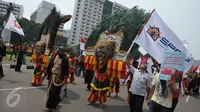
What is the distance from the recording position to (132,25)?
37.5 meters

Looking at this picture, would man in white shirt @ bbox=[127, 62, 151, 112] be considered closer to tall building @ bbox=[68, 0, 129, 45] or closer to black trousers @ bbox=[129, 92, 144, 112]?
black trousers @ bbox=[129, 92, 144, 112]

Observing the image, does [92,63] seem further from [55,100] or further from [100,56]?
[55,100]

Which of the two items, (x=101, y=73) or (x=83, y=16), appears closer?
(x=101, y=73)

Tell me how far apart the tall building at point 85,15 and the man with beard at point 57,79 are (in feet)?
333

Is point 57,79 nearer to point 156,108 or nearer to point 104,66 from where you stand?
point 104,66

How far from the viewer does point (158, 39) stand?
19.7 ft

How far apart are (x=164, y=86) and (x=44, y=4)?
10478 centimetres

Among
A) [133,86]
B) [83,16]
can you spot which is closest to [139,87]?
[133,86]

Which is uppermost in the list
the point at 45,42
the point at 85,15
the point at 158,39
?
the point at 85,15

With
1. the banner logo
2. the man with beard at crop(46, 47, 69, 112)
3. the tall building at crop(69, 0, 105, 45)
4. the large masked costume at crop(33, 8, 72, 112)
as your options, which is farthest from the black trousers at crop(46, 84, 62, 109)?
the tall building at crop(69, 0, 105, 45)

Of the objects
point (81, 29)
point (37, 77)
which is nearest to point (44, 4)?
point (81, 29)

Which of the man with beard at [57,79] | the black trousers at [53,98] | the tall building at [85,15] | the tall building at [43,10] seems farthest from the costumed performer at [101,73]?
the tall building at [85,15]

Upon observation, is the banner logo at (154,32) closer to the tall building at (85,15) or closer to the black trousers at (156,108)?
the black trousers at (156,108)

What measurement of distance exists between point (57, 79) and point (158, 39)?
2.87m
